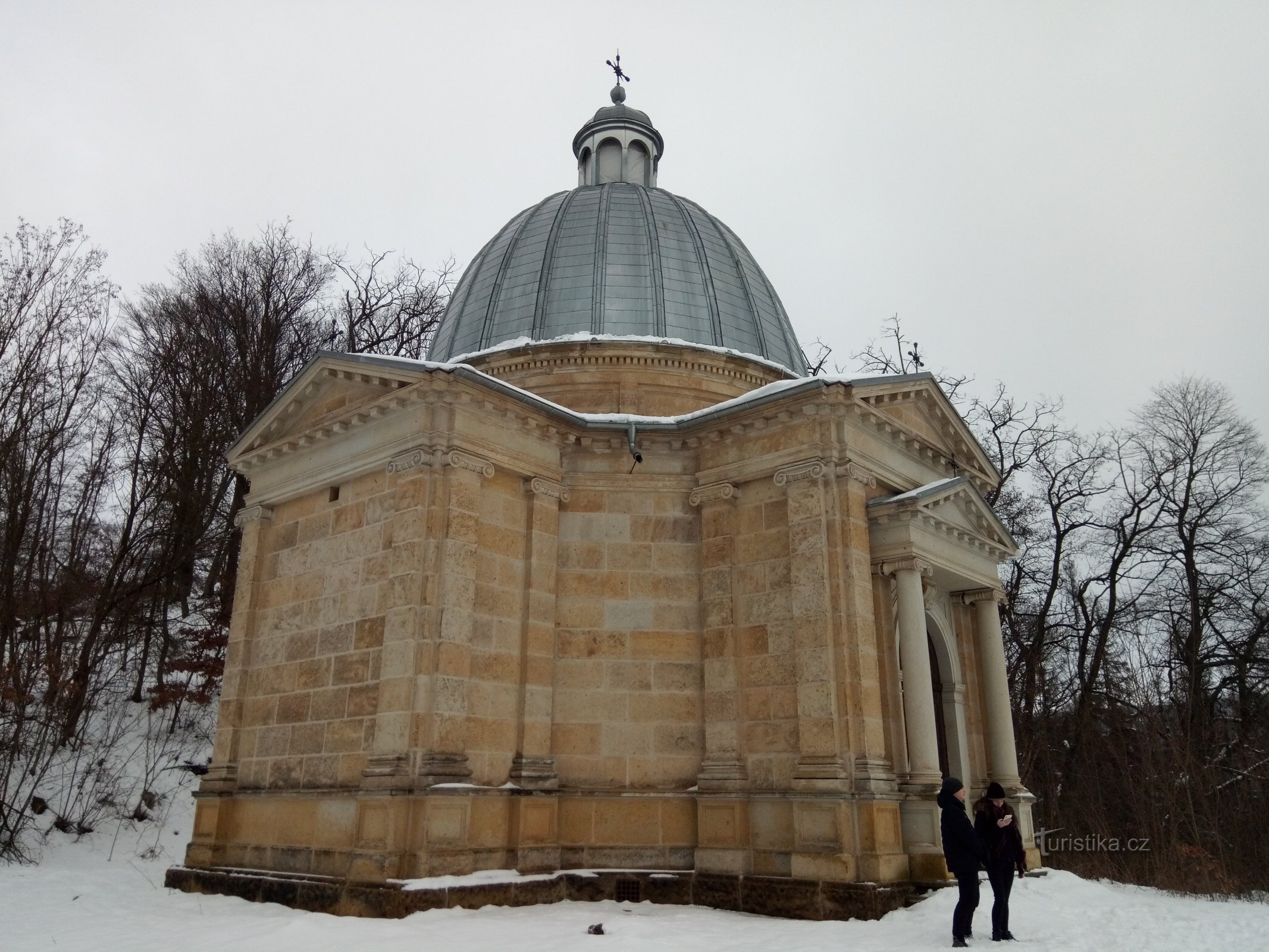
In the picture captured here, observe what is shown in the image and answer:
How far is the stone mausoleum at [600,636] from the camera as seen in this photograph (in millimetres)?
12141

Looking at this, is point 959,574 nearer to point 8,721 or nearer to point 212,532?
point 8,721

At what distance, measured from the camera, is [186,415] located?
25547mm

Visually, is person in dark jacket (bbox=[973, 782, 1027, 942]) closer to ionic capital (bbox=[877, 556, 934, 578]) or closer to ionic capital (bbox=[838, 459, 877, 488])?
ionic capital (bbox=[877, 556, 934, 578])

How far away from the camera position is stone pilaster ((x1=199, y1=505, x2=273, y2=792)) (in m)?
14.6

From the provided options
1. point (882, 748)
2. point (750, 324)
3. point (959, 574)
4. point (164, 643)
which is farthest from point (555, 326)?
point (164, 643)

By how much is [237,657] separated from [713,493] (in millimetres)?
7869

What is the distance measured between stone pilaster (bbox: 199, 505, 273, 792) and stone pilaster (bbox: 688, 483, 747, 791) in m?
7.07

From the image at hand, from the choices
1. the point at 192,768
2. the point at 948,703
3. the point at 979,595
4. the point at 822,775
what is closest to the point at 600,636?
the point at 822,775

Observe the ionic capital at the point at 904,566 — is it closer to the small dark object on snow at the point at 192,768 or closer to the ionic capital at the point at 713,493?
the ionic capital at the point at 713,493

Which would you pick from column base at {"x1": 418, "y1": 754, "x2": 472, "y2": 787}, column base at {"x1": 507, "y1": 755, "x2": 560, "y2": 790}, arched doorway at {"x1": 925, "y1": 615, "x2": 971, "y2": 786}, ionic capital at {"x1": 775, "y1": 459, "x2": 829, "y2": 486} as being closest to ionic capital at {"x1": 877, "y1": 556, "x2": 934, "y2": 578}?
ionic capital at {"x1": 775, "y1": 459, "x2": 829, "y2": 486}

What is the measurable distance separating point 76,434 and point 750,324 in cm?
1518

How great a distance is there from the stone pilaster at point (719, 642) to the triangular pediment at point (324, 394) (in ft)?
15.5

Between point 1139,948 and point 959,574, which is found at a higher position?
point 959,574

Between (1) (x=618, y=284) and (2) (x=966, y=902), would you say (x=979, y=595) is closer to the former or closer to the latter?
(2) (x=966, y=902)
